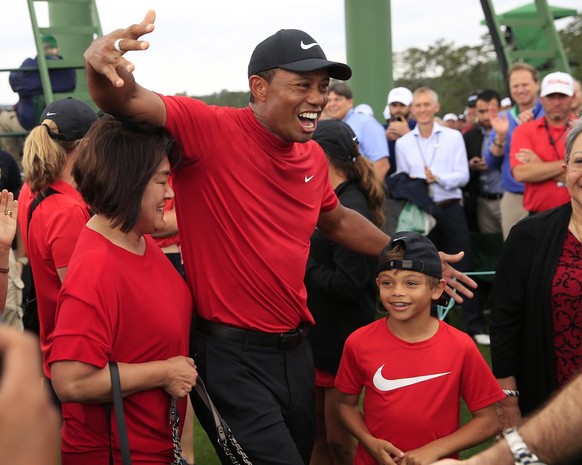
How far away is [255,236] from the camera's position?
3213mm

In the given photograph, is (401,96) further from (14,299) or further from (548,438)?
(548,438)

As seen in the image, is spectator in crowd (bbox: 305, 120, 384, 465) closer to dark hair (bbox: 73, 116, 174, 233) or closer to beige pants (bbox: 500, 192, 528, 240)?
dark hair (bbox: 73, 116, 174, 233)

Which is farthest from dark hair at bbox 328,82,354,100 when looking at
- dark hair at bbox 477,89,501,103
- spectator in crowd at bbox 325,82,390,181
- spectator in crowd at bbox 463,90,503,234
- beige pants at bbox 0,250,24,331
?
beige pants at bbox 0,250,24,331

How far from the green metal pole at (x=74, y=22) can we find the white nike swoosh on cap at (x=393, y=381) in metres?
7.52

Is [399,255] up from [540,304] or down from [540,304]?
up

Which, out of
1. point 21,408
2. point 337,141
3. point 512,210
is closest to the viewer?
point 21,408

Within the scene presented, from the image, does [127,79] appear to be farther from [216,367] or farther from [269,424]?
[269,424]

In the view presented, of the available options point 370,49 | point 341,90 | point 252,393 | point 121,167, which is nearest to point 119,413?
point 252,393

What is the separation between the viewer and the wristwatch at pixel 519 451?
79.4 inches

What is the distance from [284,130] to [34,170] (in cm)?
129

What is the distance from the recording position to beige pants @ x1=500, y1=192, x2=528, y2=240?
25.0ft

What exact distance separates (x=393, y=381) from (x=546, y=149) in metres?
3.89

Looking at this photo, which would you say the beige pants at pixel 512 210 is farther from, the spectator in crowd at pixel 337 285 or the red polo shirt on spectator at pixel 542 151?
the spectator in crowd at pixel 337 285

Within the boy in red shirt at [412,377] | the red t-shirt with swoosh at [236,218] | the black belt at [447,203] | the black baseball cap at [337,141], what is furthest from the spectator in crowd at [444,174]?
the red t-shirt with swoosh at [236,218]
